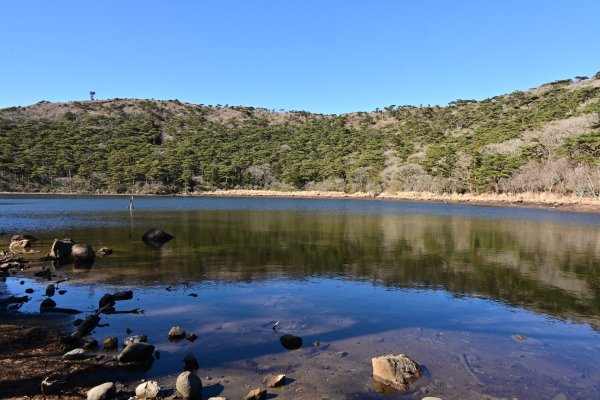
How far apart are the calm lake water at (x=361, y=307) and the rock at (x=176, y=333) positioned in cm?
25

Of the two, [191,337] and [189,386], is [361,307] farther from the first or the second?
[189,386]

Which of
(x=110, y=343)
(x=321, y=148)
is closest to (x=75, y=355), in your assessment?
(x=110, y=343)

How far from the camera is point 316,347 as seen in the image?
1030 centimetres

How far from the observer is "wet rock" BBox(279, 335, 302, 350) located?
10.3 metres

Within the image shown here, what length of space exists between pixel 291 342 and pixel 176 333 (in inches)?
117

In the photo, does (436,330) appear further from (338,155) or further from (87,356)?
(338,155)

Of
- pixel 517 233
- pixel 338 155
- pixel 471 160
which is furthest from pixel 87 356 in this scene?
pixel 338 155

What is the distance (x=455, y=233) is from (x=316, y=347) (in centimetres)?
2714

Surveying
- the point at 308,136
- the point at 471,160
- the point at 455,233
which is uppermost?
the point at 308,136

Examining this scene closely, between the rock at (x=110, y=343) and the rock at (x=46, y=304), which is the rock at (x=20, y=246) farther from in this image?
the rock at (x=110, y=343)

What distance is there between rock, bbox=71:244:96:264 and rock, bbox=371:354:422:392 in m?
17.1

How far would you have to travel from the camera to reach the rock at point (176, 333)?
10656mm

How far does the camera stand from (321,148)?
12900 centimetres

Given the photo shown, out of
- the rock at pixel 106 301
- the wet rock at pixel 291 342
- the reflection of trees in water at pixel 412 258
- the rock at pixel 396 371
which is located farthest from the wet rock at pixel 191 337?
the reflection of trees in water at pixel 412 258
